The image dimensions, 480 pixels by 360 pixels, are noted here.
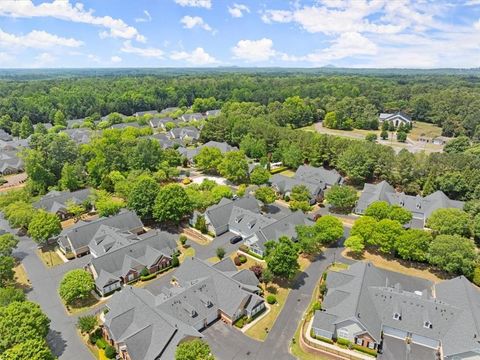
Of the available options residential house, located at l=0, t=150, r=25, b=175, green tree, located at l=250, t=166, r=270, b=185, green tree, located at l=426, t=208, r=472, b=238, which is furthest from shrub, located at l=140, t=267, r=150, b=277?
residential house, located at l=0, t=150, r=25, b=175

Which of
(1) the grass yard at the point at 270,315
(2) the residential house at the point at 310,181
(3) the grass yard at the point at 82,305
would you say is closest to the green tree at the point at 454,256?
(1) the grass yard at the point at 270,315

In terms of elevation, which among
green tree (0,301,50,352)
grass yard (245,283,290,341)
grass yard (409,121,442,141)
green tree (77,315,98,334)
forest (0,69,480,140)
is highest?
forest (0,69,480,140)

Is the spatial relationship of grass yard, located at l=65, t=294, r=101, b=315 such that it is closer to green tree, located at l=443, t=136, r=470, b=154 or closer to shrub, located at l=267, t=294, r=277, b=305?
shrub, located at l=267, t=294, r=277, b=305

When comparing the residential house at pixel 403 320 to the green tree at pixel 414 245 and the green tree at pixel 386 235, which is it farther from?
the green tree at pixel 386 235

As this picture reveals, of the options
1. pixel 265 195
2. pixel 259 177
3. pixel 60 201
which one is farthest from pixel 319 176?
pixel 60 201

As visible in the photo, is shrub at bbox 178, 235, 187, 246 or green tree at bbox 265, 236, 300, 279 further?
shrub at bbox 178, 235, 187, 246

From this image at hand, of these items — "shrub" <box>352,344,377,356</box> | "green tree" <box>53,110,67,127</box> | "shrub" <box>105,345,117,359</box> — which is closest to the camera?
"shrub" <box>105,345,117,359</box>
